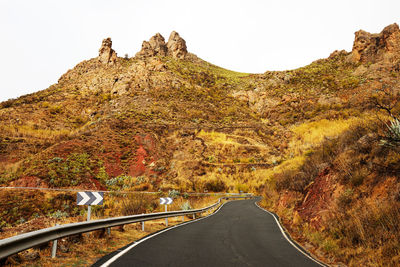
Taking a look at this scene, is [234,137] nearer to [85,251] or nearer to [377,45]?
[85,251]

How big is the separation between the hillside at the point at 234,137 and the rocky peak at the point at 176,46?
59 centimetres

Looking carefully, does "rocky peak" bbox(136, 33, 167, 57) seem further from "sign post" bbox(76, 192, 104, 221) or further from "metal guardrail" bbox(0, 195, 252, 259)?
"metal guardrail" bbox(0, 195, 252, 259)

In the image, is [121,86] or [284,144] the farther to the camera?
[121,86]

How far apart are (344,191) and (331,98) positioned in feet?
182

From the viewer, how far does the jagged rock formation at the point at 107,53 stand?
71.3 meters

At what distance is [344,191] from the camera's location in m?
8.72

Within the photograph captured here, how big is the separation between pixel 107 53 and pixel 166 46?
28613mm

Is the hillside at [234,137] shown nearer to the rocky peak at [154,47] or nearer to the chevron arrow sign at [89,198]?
the rocky peak at [154,47]

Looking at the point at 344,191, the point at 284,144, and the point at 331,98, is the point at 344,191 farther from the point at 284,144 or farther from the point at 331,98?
the point at 331,98

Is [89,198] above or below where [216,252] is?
above

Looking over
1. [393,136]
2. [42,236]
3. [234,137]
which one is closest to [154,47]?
[234,137]

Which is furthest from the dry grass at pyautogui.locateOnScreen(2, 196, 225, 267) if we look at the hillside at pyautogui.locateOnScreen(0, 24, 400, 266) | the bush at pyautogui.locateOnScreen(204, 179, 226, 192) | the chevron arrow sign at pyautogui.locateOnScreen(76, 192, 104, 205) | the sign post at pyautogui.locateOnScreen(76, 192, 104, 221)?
the bush at pyautogui.locateOnScreen(204, 179, 226, 192)

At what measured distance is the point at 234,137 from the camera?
4575cm

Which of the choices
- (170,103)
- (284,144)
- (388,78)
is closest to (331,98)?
(388,78)
